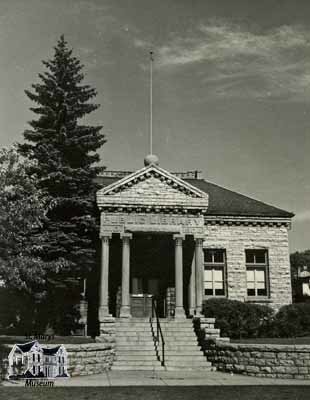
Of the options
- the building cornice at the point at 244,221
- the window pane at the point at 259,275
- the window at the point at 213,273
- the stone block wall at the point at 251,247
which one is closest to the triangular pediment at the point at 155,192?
the building cornice at the point at 244,221

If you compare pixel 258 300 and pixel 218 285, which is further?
pixel 218 285

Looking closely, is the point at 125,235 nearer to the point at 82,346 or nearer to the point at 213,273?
the point at 213,273

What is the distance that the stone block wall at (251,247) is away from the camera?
26594 mm

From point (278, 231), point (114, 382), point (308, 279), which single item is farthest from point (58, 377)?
point (308, 279)

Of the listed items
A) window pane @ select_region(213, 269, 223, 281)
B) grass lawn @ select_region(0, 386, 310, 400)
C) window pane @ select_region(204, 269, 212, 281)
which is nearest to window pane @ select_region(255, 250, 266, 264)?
window pane @ select_region(213, 269, 223, 281)

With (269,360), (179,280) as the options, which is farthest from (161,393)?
(179,280)

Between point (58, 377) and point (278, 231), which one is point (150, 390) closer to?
point (58, 377)

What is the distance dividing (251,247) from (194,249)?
11.7 ft

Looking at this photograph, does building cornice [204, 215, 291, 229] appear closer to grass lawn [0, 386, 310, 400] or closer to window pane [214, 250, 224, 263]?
window pane [214, 250, 224, 263]

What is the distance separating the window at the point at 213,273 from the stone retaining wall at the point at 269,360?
27.8 ft

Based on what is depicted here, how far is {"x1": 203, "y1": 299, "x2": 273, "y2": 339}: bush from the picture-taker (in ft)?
71.3

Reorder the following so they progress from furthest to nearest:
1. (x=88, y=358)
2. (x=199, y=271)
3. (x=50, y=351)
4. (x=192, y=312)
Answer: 1. (x=199, y=271)
2. (x=192, y=312)
3. (x=88, y=358)
4. (x=50, y=351)

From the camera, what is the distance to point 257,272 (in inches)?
1065

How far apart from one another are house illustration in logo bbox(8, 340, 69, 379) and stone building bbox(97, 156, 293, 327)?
8.97 meters
